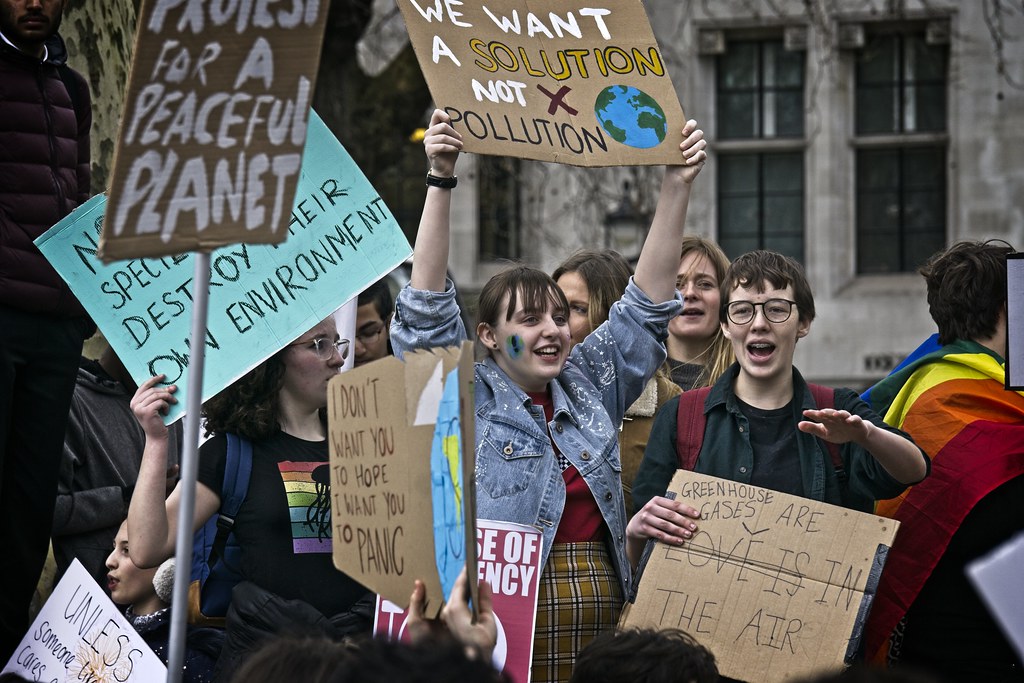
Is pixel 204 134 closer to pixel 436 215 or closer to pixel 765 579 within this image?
pixel 436 215

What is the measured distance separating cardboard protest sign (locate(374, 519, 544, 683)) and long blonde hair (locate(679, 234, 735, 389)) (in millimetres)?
1365

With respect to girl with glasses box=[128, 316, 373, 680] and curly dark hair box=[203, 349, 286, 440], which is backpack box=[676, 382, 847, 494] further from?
curly dark hair box=[203, 349, 286, 440]

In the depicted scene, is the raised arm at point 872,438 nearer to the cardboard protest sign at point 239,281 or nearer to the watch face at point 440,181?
the watch face at point 440,181

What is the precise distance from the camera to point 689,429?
3.94 m

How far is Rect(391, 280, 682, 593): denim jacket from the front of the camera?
381cm

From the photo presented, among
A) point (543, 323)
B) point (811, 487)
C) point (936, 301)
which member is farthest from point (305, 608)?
point (936, 301)

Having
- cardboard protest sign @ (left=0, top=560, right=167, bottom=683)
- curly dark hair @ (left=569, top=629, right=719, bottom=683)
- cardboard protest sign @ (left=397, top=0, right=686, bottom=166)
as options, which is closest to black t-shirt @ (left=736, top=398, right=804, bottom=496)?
cardboard protest sign @ (left=397, top=0, right=686, bottom=166)

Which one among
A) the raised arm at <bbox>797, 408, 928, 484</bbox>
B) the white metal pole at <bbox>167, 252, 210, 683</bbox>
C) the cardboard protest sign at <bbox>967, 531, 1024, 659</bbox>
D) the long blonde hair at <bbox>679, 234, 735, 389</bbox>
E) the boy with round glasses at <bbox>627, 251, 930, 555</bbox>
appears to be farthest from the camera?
the long blonde hair at <bbox>679, 234, 735, 389</bbox>

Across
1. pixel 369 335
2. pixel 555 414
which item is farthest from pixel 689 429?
pixel 369 335

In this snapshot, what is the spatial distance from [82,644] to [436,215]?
1453 mm

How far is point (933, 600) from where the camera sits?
4016mm

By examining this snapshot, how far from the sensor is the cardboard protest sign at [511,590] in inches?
142

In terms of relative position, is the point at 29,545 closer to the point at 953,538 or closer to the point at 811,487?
the point at 811,487

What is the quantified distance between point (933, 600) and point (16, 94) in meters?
2.81
